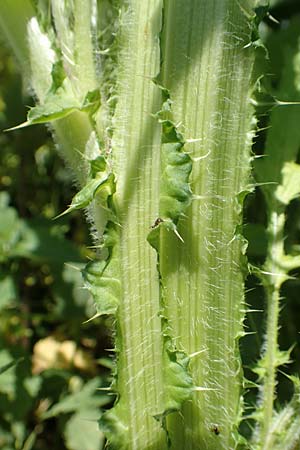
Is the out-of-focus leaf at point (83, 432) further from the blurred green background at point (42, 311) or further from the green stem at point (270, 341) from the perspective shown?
the green stem at point (270, 341)

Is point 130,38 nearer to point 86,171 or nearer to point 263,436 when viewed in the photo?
point 86,171

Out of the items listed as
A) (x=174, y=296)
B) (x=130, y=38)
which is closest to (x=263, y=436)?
(x=174, y=296)

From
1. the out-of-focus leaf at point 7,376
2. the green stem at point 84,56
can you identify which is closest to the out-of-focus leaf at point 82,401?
the out-of-focus leaf at point 7,376

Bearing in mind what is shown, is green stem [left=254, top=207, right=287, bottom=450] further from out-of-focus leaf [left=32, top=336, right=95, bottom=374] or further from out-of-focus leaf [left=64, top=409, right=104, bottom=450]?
out-of-focus leaf [left=32, top=336, right=95, bottom=374]

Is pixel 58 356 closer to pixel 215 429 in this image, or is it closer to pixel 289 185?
pixel 215 429

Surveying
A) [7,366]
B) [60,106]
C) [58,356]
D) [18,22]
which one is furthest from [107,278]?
A: [58,356]
